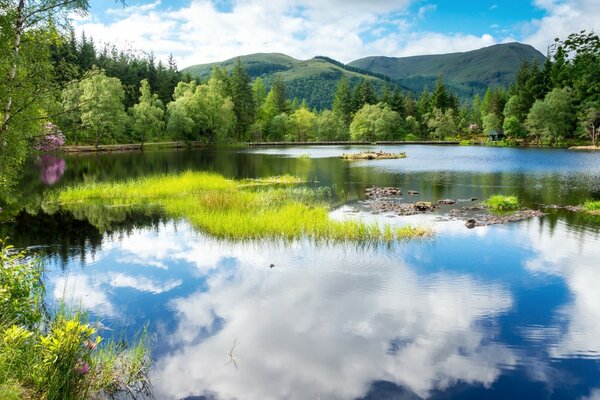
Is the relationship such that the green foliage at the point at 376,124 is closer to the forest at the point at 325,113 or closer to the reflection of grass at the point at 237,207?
the forest at the point at 325,113

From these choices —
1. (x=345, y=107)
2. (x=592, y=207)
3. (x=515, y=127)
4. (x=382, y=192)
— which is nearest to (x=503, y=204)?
(x=592, y=207)

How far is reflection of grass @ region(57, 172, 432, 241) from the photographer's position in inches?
901

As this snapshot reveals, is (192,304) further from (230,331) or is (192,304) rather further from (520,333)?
(520,333)

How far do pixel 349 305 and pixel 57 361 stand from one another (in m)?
8.65

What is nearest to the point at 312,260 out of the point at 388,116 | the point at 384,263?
the point at 384,263

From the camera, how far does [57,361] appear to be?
27.1 feet

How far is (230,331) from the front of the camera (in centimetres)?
1258

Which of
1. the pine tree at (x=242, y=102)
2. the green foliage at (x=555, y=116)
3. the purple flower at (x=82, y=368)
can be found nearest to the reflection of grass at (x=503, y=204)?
the purple flower at (x=82, y=368)

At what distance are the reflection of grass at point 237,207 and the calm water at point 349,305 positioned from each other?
150 centimetres

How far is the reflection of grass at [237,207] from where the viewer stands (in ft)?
75.1

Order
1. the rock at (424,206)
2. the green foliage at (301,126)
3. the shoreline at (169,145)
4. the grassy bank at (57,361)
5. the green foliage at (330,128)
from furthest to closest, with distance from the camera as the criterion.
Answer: the green foliage at (330,128)
the green foliage at (301,126)
the shoreline at (169,145)
the rock at (424,206)
the grassy bank at (57,361)

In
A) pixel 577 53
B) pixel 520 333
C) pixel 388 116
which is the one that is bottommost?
pixel 520 333

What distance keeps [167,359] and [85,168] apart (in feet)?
186

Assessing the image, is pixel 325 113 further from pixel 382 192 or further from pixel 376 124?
pixel 382 192
